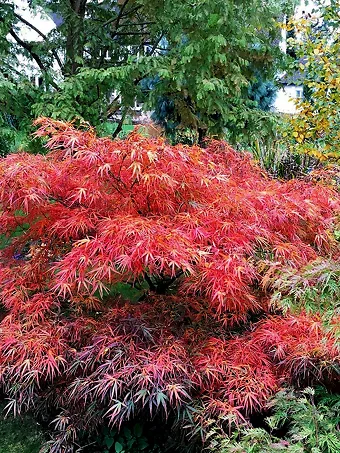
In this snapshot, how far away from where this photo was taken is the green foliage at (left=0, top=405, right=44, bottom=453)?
268 cm

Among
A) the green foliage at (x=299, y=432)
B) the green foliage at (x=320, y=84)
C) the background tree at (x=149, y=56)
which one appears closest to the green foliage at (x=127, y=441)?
the green foliage at (x=299, y=432)

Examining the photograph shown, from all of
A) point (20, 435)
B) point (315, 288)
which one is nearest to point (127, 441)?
point (20, 435)

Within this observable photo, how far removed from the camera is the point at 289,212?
2.59 meters

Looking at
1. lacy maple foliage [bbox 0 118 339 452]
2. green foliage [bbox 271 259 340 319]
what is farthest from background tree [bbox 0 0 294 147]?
green foliage [bbox 271 259 340 319]

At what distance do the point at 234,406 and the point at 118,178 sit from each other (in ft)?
4.12

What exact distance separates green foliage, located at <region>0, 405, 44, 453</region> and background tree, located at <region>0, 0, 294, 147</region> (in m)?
2.36

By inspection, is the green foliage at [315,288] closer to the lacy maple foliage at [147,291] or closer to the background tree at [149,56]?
the lacy maple foliage at [147,291]

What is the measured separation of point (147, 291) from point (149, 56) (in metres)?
2.42

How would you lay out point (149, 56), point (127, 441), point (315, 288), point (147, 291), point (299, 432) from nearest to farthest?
point (299, 432) → point (315, 288) → point (127, 441) → point (147, 291) → point (149, 56)

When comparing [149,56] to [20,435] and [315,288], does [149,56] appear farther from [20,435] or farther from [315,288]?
[20,435]

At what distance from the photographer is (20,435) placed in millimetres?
2793

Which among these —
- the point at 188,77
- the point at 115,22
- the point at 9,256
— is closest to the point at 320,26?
the point at 188,77

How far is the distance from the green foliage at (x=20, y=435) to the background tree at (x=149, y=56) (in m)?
2.36

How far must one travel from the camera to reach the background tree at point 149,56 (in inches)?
150
